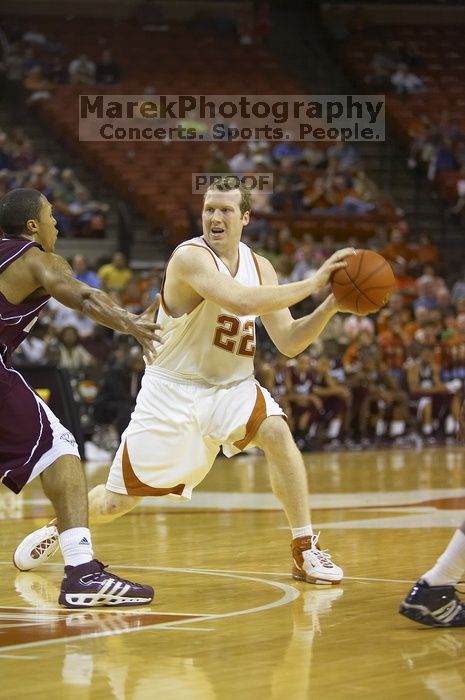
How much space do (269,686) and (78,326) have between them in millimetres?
12507

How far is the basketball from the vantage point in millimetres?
5496

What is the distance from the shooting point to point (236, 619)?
4973 millimetres

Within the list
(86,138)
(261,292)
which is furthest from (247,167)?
(261,292)

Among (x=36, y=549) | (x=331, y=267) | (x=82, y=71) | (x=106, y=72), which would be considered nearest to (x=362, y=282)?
(x=331, y=267)

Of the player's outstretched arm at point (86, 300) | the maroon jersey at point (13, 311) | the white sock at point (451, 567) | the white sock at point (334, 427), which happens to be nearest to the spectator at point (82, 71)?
the white sock at point (334, 427)

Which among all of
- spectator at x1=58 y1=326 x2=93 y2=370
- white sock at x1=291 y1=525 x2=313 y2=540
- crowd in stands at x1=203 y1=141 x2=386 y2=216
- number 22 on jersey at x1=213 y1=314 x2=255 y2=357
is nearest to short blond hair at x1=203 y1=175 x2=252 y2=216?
number 22 on jersey at x1=213 y1=314 x2=255 y2=357

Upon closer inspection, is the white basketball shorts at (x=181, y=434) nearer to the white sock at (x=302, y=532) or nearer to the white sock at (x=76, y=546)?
the white sock at (x=302, y=532)

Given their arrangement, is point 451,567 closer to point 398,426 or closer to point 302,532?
point 302,532

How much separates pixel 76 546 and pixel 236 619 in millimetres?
810

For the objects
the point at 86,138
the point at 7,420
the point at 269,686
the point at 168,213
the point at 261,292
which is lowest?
the point at 269,686

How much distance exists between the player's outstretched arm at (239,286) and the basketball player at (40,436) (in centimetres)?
56

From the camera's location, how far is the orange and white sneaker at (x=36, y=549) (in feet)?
20.9

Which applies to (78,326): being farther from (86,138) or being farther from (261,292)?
(261,292)

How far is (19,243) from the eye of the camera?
17.9 ft
